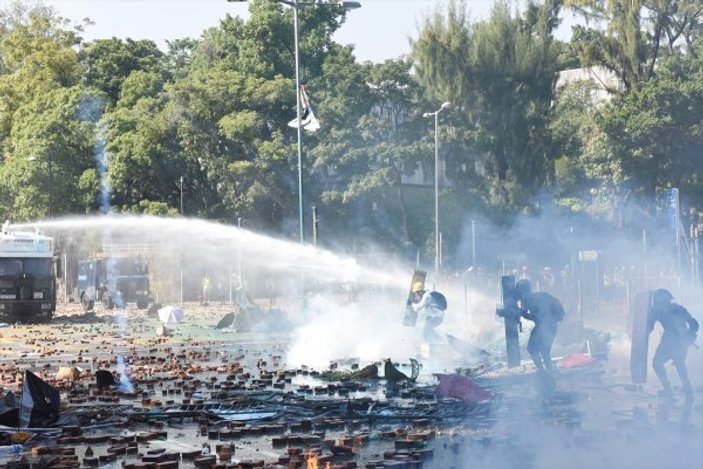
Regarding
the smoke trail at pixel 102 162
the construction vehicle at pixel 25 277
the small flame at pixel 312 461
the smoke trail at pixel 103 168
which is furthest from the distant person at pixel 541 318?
the smoke trail at pixel 102 162

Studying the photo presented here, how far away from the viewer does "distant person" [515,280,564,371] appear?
17.0 meters

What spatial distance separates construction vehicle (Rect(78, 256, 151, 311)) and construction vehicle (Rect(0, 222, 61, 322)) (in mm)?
9253

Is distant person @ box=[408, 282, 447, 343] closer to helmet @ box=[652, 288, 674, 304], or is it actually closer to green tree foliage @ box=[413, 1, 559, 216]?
helmet @ box=[652, 288, 674, 304]

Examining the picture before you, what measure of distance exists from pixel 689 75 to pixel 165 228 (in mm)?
24410

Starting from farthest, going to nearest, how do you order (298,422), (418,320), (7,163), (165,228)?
(7,163)
(165,228)
(418,320)
(298,422)

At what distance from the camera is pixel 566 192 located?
5388cm

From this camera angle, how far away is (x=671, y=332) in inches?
608

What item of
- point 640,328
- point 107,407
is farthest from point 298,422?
point 640,328

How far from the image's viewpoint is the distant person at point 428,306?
23016mm

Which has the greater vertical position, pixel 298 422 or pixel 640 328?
pixel 640 328

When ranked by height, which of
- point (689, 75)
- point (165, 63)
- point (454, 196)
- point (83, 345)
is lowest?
point (83, 345)

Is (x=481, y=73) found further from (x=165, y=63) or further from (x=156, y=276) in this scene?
(x=165, y=63)

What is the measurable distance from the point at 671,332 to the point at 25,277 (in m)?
27.5

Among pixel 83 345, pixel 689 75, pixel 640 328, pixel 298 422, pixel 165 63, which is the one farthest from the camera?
pixel 165 63
